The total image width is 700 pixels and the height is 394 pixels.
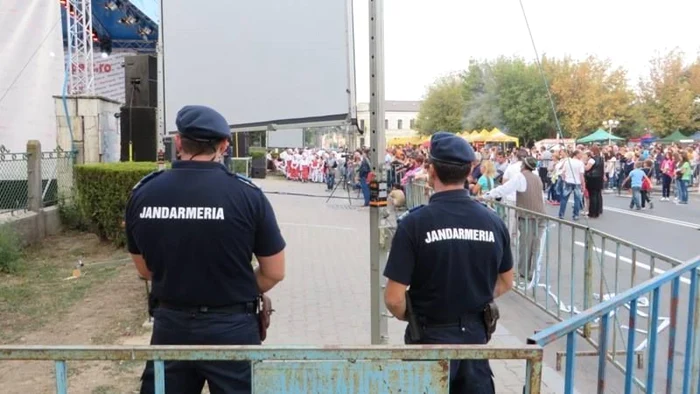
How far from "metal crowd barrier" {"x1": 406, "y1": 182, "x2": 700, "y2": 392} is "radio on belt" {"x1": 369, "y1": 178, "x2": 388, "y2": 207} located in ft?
5.01

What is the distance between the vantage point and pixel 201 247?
2693 millimetres

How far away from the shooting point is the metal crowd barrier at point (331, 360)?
208cm

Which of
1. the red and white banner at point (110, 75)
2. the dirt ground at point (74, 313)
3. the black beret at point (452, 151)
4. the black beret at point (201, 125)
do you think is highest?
the red and white banner at point (110, 75)

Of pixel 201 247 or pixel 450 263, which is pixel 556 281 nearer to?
pixel 450 263

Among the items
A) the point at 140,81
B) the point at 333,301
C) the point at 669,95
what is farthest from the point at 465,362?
the point at 669,95

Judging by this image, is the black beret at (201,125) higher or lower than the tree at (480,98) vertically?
lower

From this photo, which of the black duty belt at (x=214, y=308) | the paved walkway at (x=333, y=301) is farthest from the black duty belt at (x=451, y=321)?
the black duty belt at (x=214, y=308)

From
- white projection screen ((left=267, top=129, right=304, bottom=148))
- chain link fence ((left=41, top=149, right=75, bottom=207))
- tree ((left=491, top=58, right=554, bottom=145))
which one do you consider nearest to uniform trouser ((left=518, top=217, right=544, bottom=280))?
Result: chain link fence ((left=41, top=149, right=75, bottom=207))

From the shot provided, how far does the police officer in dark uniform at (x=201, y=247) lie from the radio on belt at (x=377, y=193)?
5.65ft

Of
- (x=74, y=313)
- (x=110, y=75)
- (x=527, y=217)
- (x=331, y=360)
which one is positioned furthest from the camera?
(x=110, y=75)

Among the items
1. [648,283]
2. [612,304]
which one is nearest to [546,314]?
[648,283]

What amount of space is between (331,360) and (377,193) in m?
2.51

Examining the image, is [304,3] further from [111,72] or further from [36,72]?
[111,72]

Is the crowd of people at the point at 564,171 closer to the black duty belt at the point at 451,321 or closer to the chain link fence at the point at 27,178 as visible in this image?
the black duty belt at the point at 451,321
